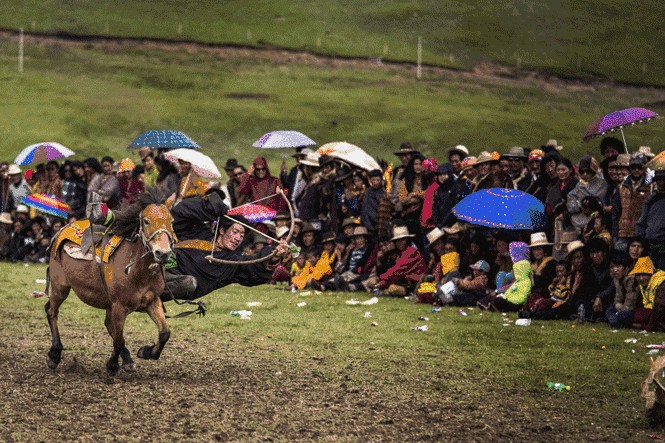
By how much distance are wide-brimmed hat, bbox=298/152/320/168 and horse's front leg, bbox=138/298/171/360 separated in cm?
1220

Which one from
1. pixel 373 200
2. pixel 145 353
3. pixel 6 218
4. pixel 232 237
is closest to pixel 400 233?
pixel 373 200

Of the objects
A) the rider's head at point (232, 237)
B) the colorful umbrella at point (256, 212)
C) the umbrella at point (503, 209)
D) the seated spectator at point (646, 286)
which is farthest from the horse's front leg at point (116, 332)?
the seated spectator at point (646, 286)

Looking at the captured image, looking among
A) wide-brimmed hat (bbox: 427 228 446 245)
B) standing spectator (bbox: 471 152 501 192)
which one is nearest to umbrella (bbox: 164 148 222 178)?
wide-brimmed hat (bbox: 427 228 446 245)

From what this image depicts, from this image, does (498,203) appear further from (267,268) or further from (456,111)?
(456,111)

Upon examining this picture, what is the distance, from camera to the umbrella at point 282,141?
81.1 ft

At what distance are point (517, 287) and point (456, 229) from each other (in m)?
2.84

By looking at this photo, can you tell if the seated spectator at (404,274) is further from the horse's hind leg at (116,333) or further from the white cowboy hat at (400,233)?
the horse's hind leg at (116,333)

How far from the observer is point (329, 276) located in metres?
23.5

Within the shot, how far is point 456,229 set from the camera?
21469 millimetres

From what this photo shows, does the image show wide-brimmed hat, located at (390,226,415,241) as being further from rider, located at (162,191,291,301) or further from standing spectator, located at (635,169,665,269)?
rider, located at (162,191,291,301)

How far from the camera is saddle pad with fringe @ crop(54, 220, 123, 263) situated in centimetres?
1327

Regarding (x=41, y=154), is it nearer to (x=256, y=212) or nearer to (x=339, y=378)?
(x=256, y=212)

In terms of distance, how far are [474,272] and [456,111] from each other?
1867 inches

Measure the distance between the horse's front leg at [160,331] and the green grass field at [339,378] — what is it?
0.30 m
